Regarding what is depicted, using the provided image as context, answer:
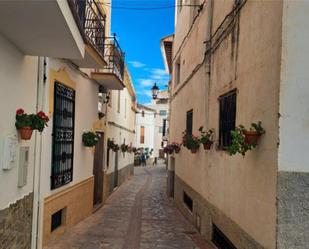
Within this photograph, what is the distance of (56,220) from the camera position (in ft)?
30.2

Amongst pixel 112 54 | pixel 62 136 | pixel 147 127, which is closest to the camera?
pixel 62 136

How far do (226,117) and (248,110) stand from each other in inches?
65.0

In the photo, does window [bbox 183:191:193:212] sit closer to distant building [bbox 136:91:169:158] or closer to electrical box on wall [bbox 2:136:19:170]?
electrical box on wall [bbox 2:136:19:170]

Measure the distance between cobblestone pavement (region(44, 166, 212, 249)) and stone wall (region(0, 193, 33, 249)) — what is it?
170 cm

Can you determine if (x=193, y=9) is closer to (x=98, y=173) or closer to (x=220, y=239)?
(x=98, y=173)

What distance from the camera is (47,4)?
4.16 metres

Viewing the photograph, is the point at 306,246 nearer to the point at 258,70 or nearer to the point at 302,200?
the point at 302,200

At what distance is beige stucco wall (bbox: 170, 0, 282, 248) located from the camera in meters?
4.84

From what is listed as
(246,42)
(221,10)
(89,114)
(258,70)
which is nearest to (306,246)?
(258,70)

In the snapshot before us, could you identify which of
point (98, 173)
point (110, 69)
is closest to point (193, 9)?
→ point (110, 69)

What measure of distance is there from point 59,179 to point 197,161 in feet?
11.8

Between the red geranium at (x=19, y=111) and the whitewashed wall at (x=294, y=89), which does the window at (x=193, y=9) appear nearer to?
the red geranium at (x=19, y=111)

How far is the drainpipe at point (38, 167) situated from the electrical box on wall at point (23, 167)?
25.4 inches

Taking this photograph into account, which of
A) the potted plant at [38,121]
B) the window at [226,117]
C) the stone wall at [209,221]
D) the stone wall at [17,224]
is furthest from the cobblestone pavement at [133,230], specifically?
the potted plant at [38,121]
